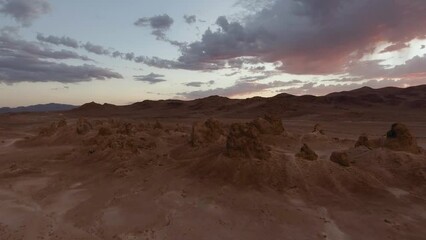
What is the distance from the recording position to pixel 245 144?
1972 cm

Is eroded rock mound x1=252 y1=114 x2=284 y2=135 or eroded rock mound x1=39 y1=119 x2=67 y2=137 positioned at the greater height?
eroded rock mound x1=252 y1=114 x2=284 y2=135

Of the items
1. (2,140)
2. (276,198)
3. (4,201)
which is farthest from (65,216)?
(2,140)

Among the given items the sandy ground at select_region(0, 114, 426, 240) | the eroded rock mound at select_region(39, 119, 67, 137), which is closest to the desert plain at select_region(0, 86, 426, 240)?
the sandy ground at select_region(0, 114, 426, 240)

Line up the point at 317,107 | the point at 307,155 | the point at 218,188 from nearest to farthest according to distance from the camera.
Answer: the point at 218,188, the point at 307,155, the point at 317,107

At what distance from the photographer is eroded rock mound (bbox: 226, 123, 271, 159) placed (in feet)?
64.1

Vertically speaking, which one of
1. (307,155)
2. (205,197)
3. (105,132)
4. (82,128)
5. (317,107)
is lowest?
(205,197)

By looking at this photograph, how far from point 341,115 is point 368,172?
166 ft

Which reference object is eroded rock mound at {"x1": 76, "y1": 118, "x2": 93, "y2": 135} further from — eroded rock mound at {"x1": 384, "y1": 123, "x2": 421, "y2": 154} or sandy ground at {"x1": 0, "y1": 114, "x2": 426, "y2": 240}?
eroded rock mound at {"x1": 384, "y1": 123, "x2": 421, "y2": 154}

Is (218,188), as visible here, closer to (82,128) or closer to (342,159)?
(342,159)

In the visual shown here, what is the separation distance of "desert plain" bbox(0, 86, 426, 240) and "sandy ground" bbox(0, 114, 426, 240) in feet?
0.14

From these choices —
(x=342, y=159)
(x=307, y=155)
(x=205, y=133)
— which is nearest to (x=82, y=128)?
(x=205, y=133)

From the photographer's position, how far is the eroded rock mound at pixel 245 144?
19531 mm

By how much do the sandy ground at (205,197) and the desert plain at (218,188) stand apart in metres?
0.04

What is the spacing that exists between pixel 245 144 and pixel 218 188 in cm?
296
